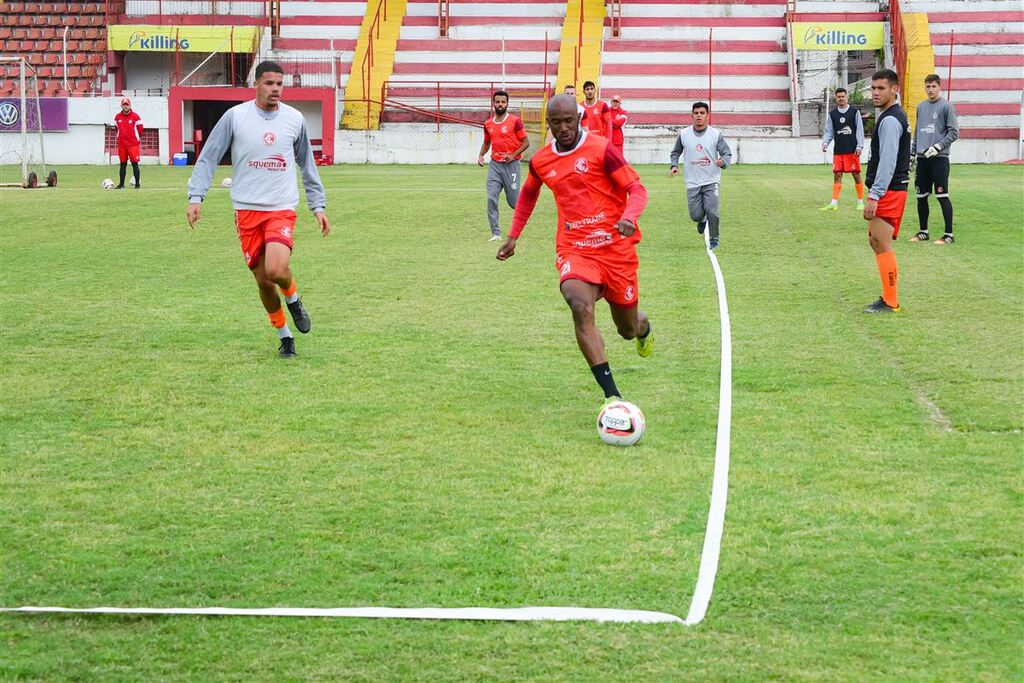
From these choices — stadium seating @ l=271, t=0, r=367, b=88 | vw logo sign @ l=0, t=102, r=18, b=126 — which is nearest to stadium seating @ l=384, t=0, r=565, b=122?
stadium seating @ l=271, t=0, r=367, b=88

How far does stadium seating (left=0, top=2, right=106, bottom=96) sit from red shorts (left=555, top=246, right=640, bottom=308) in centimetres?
3885

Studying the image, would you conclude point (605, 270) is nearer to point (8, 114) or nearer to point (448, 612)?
point (448, 612)

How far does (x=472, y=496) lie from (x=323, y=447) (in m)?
1.28

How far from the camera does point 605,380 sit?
25.1ft

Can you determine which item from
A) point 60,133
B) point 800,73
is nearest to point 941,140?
point 800,73

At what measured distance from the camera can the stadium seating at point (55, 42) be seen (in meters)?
44.6

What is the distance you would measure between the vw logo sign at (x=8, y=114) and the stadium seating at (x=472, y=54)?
1128 cm

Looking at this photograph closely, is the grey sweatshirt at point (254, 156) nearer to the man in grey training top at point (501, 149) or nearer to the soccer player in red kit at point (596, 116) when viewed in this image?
the man in grey training top at point (501, 149)

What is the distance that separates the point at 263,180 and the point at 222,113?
108 ft

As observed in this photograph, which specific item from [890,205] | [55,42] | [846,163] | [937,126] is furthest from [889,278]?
[55,42]

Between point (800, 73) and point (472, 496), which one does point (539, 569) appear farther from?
point (800, 73)

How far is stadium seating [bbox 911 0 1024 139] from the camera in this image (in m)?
41.4

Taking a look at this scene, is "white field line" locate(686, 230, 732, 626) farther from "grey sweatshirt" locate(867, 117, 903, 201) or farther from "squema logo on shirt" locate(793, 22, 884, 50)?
"squema logo on shirt" locate(793, 22, 884, 50)

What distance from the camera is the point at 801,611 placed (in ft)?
15.7
